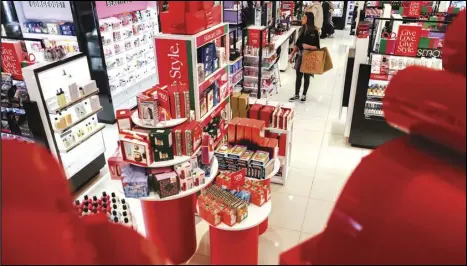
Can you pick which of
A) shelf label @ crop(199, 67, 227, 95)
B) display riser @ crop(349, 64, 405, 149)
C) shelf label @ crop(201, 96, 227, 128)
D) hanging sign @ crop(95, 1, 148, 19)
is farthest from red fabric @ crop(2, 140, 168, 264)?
hanging sign @ crop(95, 1, 148, 19)

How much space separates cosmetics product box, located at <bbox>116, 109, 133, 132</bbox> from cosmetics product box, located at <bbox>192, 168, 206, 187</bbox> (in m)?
0.68

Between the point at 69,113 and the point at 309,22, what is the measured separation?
4.60m

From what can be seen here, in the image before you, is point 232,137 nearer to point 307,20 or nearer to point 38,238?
point 38,238

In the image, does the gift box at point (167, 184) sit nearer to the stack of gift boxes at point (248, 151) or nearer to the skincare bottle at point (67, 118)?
the stack of gift boxes at point (248, 151)

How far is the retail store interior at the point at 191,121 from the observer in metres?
3.13

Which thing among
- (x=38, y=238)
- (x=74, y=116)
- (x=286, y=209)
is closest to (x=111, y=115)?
(x=74, y=116)

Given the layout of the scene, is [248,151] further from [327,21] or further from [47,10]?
[327,21]

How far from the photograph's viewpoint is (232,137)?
13.6ft

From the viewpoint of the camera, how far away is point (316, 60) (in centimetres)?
724

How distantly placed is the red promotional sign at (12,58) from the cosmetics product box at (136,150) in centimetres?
221

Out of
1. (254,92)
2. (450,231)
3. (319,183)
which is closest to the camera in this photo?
(450,231)

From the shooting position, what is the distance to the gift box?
3.05 meters

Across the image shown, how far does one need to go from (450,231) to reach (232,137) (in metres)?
3.39

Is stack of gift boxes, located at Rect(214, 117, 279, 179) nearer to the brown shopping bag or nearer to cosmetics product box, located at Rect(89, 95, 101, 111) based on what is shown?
cosmetics product box, located at Rect(89, 95, 101, 111)
